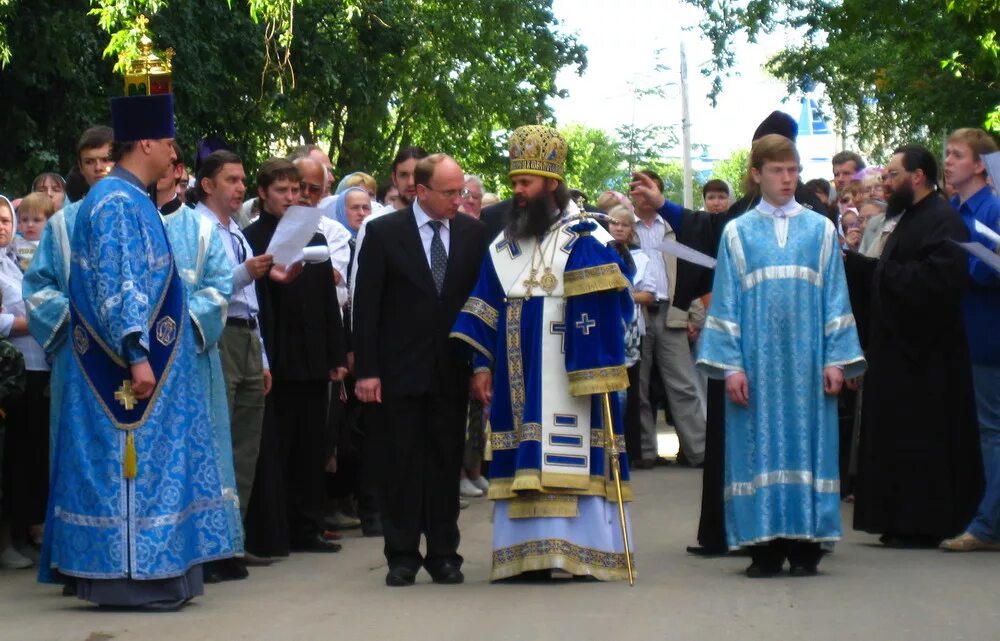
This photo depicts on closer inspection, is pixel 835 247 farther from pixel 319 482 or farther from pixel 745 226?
pixel 319 482

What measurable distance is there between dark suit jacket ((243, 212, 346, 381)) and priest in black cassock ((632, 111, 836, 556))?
209cm

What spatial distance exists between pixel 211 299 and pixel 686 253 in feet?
8.41

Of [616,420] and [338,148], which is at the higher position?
[338,148]

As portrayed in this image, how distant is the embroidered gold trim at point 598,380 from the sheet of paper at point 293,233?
5.10 feet

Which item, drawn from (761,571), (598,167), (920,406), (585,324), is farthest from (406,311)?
(598,167)

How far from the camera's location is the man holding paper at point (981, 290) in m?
11.4

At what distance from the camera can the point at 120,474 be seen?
8.74 meters

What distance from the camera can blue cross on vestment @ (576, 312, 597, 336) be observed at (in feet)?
32.1

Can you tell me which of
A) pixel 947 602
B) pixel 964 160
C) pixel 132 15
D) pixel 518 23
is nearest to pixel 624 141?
pixel 518 23

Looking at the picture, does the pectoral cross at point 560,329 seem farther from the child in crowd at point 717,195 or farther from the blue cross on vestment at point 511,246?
the child in crowd at point 717,195

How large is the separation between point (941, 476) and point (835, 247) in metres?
1.96

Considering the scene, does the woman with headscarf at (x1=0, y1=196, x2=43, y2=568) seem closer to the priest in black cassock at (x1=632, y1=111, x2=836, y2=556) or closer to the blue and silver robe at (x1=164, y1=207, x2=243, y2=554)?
the blue and silver robe at (x1=164, y1=207, x2=243, y2=554)

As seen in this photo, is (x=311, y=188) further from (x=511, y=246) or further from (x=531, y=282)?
(x=531, y=282)

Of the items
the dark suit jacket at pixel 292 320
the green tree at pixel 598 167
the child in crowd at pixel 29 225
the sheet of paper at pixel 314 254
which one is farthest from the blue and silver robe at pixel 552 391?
the green tree at pixel 598 167
